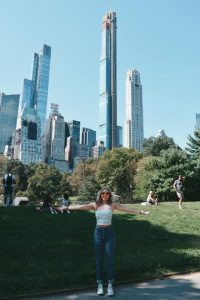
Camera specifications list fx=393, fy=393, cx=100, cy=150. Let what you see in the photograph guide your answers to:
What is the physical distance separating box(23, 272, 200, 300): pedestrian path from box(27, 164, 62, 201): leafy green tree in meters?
81.4

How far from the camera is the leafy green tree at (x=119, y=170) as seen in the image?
282ft

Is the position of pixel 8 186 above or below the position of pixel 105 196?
above

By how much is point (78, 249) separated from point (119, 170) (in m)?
74.3

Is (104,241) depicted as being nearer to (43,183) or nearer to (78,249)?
(78,249)

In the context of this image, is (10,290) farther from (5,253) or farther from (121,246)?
(121,246)

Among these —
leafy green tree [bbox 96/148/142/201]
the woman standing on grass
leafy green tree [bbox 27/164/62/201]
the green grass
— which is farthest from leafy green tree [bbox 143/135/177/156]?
the woman standing on grass

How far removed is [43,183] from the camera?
9600 cm

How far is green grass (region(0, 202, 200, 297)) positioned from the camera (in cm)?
892

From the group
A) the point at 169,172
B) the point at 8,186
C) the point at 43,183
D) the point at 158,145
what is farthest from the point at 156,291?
the point at 43,183

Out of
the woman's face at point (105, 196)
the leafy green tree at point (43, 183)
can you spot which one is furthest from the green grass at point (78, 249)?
the leafy green tree at point (43, 183)

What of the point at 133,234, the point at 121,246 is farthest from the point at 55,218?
the point at 121,246

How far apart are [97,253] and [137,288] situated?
119cm

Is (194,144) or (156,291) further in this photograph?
(194,144)

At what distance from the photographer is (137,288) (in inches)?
334
